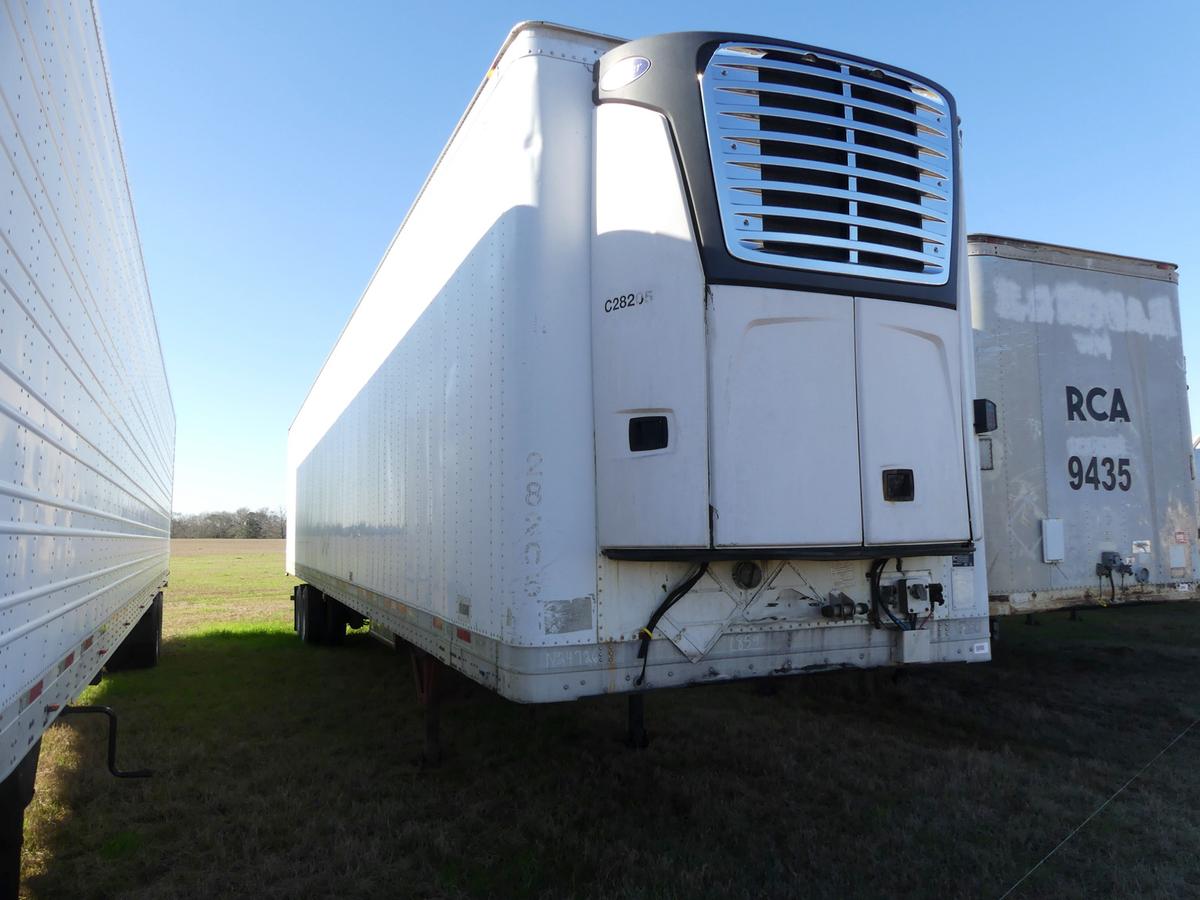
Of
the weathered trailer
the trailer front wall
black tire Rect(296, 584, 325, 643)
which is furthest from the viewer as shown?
black tire Rect(296, 584, 325, 643)

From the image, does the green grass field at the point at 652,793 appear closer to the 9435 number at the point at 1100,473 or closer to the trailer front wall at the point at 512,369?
the trailer front wall at the point at 512,369

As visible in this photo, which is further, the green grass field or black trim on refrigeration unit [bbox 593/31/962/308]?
the green grass field

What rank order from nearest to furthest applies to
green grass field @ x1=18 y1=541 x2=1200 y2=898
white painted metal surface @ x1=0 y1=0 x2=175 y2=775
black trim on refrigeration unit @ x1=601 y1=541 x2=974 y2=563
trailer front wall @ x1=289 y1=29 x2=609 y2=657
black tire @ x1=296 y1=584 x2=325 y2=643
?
white painted metal surface @ x1=0 y1=0 x2=175 y2=775, black trim on refrigeration unit @ x1=601 y1=541 x2=974 y2=563, trailer front wall @ x1=289 y1=29 x2=609 y2=657, green grass field @ x1=18 y1=541 x2=1200 y2=898, black tire @ x1=296 y1=584 x2=325 y2=643

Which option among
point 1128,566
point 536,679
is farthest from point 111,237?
point 1128,566

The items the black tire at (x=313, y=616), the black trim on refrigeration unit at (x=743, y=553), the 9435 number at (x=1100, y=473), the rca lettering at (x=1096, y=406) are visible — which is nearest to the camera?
the black trim on refrigeration unit at (x=743, y=553)

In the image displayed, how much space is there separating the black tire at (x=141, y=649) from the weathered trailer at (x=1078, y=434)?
8.72 metres

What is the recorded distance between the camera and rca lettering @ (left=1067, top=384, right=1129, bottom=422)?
6.41 meters

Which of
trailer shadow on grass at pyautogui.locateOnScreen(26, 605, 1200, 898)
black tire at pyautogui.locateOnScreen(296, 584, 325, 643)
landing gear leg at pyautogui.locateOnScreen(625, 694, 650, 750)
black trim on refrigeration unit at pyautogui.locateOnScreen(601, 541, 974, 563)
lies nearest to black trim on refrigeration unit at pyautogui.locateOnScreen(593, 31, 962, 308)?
black trim on refrigeration unit at pyautogui.locateOnScreen(601, 541, 974, 563)

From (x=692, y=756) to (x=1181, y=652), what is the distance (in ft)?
22.2

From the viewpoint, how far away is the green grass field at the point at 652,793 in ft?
12.6

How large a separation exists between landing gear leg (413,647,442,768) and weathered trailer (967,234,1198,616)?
13.3 feet

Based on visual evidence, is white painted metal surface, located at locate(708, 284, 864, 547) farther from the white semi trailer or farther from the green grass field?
the green grass field

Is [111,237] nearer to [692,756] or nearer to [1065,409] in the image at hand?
[692,756]

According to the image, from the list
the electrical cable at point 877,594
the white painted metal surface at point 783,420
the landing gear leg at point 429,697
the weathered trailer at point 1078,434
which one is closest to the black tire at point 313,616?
the landing gear leg at point 429,697
